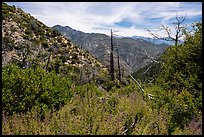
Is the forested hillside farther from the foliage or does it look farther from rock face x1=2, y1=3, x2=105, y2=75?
rock face x1=2, y1=3, x2=105, y2=75

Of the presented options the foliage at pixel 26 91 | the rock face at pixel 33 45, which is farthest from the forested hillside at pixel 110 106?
the rock face at pixel 33 45

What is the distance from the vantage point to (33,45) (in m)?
32.2

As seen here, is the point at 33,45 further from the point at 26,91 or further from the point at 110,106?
the point at 26,91

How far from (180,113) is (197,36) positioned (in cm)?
170

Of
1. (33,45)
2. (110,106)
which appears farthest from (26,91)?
(33,45)

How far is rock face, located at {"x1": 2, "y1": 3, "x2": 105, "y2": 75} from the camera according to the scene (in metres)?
29.3

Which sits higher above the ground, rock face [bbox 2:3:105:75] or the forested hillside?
rock face [bbox 2:3:105:75]

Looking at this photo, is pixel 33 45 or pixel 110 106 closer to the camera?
pixel 110 106

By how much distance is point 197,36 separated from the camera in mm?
6695

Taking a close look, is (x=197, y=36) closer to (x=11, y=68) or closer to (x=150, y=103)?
(x=150, y=103)

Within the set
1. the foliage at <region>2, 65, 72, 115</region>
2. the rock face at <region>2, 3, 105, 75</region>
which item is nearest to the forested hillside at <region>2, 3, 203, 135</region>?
the foliage at <region>2, 65, 72, 115</region>

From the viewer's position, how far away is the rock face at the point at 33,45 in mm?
29312

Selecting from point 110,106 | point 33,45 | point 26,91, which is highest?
point 33,45

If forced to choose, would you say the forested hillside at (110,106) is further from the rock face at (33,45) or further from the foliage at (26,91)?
the rock face at (33,45)
